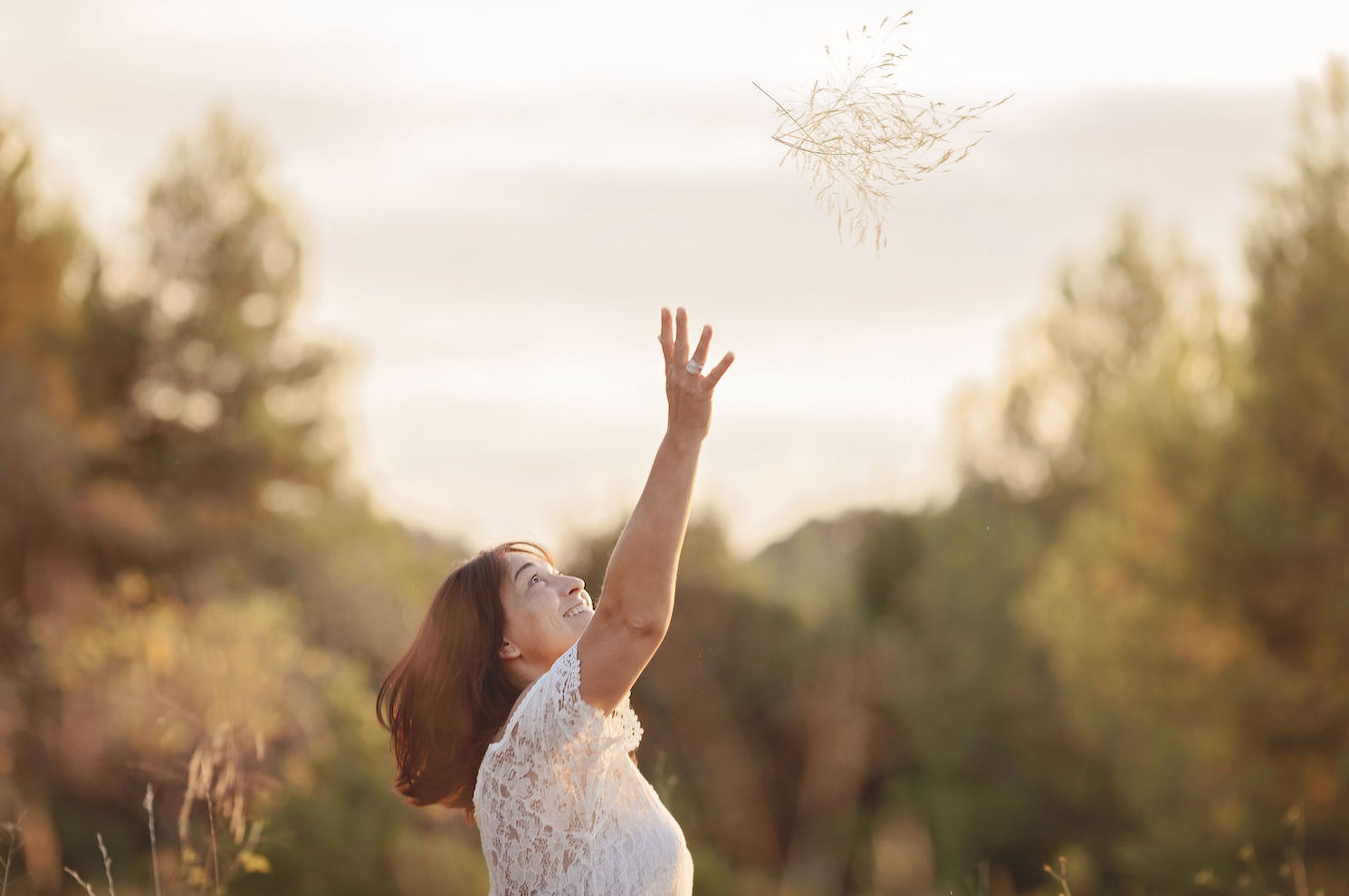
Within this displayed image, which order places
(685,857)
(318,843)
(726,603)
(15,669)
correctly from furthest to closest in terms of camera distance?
1. (726,603)
2. (15,669)
3. (318,843)
4. (685,857)

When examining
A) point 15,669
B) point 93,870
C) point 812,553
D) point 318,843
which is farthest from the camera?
point 812,553

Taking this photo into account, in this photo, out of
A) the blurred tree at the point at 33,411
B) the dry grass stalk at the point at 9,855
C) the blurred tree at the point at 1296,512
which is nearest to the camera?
the dry grass stalk at the point at 9,855

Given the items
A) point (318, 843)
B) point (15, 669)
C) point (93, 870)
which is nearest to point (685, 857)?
point (318, 843)

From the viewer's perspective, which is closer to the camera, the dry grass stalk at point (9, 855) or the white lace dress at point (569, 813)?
the white lace dress at point (569, 813)

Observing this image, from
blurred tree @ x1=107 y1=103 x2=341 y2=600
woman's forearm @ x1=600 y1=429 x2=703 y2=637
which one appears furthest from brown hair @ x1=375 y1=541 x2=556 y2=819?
blurred tree @ x1=107 y1=103 x2=341 y2=600

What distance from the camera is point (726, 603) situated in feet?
73.7

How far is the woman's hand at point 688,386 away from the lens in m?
2.24

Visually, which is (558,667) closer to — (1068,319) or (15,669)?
(15,669)

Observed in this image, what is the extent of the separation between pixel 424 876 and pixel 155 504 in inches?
630

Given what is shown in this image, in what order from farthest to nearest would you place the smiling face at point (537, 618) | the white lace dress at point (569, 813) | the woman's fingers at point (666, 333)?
the smiling face at point (537, 618) → the white lace dress at point (569, 813) → the woman's fingers at point (666, 333)

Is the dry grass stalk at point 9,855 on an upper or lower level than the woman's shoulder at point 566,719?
lower

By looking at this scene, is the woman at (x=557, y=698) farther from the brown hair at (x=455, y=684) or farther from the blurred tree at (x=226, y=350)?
the blurred tree at (x=226, y=350)

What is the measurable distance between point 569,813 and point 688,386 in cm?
89

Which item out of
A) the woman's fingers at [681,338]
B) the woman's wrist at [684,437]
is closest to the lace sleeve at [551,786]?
the woman's wrist at [684,437]
